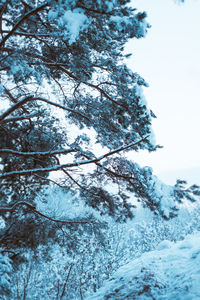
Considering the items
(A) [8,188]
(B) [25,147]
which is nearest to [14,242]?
(A) [8,188]

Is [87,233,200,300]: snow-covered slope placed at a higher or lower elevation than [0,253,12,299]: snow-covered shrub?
lower

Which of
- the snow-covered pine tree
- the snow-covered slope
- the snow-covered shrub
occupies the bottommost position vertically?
the snow-covered slope

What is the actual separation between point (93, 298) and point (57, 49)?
6071mm

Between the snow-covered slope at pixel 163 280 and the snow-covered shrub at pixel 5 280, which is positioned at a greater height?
the snow-covered shrub at pixel 5 280

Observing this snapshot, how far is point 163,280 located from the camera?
422 cm

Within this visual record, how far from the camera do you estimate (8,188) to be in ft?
18.6

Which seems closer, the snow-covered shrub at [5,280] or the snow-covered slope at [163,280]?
the snow-covered shrub at [5,280]

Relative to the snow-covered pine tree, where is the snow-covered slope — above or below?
below

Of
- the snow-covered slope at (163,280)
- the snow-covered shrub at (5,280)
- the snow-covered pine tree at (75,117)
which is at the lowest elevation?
the snow-covered slope at (163,280)

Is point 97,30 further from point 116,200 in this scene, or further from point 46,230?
point 46,230

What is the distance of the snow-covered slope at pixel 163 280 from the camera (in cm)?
359

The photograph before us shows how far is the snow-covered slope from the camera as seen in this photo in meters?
3.59

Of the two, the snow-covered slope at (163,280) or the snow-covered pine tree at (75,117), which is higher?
the snow-covered pine tree at (75,117)

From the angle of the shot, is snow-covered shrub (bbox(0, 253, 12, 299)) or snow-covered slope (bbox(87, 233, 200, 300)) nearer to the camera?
snow-covered shrub (bbox(0, 253, 12, 299))
